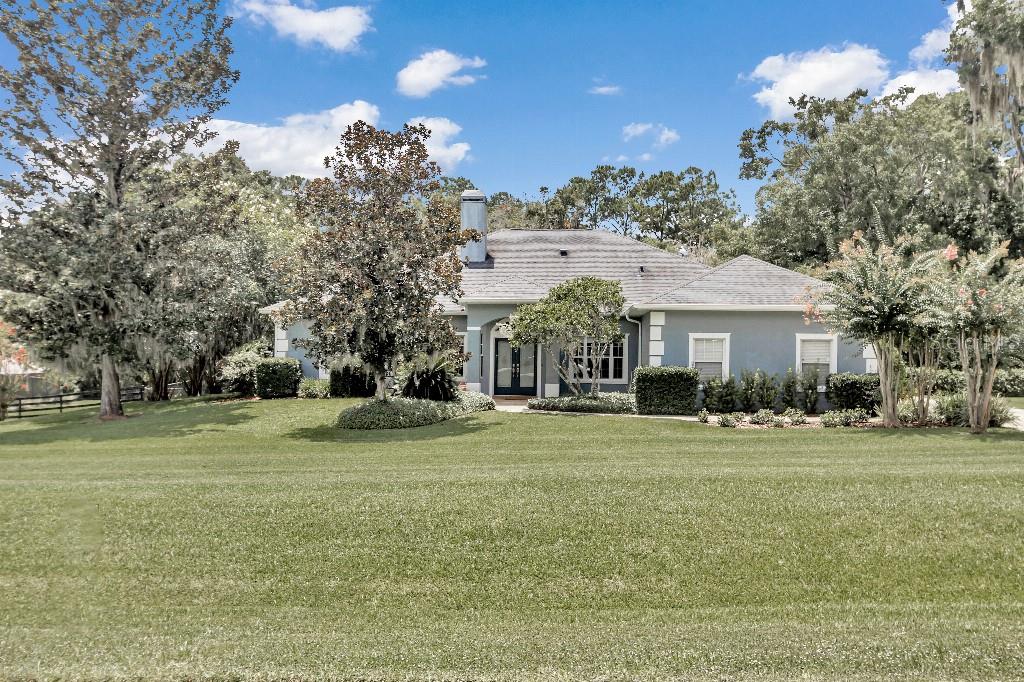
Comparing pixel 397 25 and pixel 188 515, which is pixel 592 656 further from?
pixel 397 25

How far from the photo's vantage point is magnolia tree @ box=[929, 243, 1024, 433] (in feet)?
39.6

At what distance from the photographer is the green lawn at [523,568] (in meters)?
4.58

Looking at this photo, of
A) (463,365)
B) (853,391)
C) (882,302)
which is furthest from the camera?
(463,365)

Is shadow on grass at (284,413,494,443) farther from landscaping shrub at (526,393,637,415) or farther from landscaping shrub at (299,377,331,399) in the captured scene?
landscaping shrub at (299,377,331,399)

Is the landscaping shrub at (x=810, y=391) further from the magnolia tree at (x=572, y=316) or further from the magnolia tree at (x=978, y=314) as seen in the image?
the magnolia tree at (x=572, y=316)

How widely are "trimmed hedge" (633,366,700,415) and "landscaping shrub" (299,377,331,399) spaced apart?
9.43 m

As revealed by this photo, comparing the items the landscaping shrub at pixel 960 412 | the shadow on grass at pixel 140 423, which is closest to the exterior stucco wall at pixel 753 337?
the landscaping shrub at pixel 960 412

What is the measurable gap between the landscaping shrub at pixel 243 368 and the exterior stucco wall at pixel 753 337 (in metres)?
12.9

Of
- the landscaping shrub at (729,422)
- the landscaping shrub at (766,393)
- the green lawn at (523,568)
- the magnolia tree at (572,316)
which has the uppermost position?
the magnolia tree at (572,316)

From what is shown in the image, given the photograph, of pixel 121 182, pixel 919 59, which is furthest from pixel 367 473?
pixel 919 59

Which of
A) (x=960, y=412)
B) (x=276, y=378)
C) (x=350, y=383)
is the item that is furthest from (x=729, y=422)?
(x=276, y=378)

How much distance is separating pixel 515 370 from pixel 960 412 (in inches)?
456

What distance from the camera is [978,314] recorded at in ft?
40.0

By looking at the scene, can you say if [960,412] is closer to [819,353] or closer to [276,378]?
[819,353]
